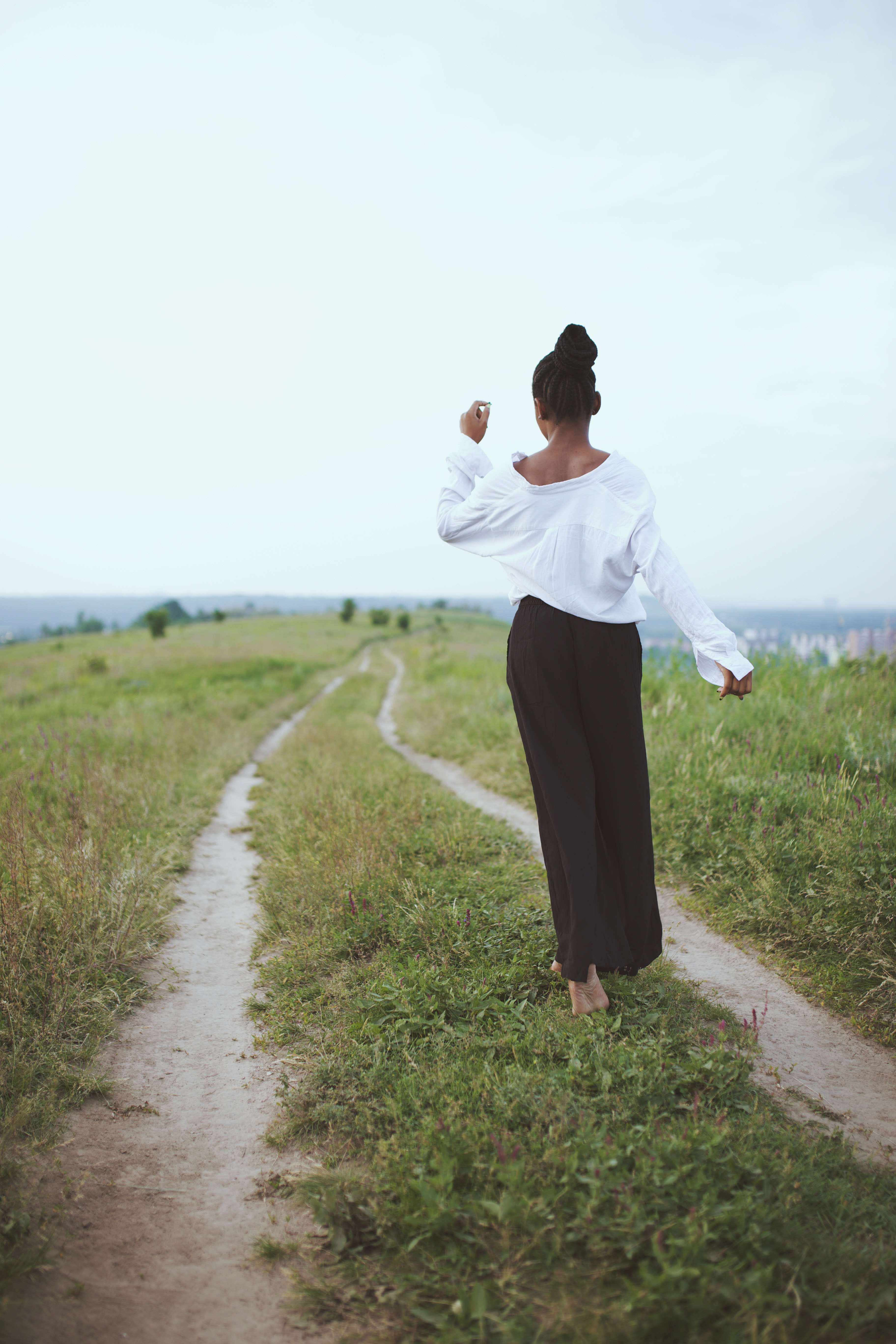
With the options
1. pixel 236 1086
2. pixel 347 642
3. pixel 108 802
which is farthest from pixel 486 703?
pixel 347 642

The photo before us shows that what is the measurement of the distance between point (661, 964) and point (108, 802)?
494 cm

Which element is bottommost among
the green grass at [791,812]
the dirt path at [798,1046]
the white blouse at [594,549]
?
the dirt path at [798,1046]

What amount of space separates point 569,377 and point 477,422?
0.55m

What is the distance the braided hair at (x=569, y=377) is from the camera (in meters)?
2.89

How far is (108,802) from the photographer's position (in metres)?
6.25

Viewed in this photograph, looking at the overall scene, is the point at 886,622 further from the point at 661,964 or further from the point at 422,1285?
the point at 422,1285

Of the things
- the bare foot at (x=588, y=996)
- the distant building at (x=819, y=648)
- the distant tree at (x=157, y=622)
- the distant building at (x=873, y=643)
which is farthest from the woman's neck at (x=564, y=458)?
the distant tree at (x=157, y=622)

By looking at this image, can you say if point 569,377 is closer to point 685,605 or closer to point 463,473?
point 463,473

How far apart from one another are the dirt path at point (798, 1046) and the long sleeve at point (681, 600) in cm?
142

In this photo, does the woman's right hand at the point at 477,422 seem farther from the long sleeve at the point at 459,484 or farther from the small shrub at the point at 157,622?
the small shrub at the point at 157,622

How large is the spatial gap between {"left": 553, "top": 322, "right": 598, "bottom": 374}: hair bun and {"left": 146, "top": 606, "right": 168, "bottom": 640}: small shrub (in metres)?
46.5

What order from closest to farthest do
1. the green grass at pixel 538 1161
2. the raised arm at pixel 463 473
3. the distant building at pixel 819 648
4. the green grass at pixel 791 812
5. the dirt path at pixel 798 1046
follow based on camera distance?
the green grass at pixel 538 1161 → the dirt path at pixel 798 1046 → the raised arm at pixel 463 473 → the green grass at pixel 791 812 → the distant building at pixel 819 648

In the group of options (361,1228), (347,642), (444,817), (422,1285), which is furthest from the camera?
(347,642)

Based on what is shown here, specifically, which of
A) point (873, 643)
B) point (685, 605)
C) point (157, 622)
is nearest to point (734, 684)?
Result: point (685, 605)
